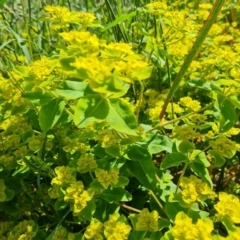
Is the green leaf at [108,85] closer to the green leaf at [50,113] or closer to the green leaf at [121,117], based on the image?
the green leaf at [121,117]

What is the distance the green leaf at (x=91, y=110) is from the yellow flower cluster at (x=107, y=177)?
0.75 feet

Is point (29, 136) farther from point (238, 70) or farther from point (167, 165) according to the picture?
point (238, 70)

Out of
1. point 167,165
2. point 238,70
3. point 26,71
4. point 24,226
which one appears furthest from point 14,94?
point 238,70

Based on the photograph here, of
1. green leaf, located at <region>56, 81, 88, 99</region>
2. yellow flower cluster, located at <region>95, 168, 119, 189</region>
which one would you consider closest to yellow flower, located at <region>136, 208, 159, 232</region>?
yellow flower cluster, located at <region>95, 168, 119, 189</region>

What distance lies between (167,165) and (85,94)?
32cm

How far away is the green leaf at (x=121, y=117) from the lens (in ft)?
3.36

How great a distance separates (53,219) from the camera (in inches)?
58.2

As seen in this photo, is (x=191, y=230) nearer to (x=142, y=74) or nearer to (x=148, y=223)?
(x=148, y=223)

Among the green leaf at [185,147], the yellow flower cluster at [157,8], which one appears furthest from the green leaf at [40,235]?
the yellow flower cluster at [157,8]

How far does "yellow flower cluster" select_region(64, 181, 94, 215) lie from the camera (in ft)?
3.88

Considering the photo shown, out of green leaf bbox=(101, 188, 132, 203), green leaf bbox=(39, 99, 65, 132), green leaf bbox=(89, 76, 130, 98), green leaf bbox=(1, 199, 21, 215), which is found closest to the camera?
green leaf bbox=(89, 76, 130, 98)

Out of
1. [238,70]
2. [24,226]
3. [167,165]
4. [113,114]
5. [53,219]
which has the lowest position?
[53,219]

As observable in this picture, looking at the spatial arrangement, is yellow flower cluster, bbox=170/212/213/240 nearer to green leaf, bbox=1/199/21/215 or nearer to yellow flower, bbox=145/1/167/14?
green leaf, bbox=1/199/21/215

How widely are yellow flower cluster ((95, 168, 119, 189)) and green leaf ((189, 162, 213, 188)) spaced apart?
Result: 20 centimetres
